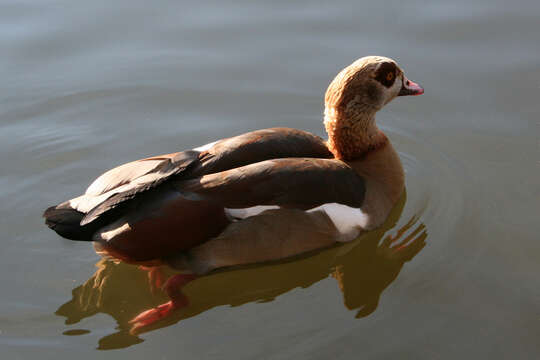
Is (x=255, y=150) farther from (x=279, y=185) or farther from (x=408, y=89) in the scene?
(x=408, y=89)

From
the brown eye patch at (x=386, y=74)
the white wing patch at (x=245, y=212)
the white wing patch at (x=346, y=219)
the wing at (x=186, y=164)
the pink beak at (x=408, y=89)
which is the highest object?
the brown eye patch at (x=386, y=74)

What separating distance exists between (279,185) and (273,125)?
192cm

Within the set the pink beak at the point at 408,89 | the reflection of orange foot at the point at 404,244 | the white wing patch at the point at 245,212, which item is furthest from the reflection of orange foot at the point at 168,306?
the pink beak at the point at 408,89

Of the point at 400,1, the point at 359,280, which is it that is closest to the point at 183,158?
the point at 359,280

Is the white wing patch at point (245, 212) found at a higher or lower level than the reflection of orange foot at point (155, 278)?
higher

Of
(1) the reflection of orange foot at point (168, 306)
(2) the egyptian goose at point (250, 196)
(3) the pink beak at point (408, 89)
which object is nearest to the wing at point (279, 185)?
(2) the egyptian goose at point (250, 196)

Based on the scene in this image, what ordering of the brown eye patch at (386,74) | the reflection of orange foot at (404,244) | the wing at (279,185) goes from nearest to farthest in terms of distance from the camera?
the wing at (279,185) < the reflection of orange foot at (404,244) < the brown eye patch at (386,74)

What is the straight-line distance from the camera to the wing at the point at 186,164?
423cm

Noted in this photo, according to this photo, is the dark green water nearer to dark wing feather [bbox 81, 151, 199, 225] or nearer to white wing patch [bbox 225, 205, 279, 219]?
white wing patch [bbox 225, 205, 279, 219]

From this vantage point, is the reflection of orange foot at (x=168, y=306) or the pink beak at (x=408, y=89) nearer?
the reflection of orange foot at (x=168, y=306)

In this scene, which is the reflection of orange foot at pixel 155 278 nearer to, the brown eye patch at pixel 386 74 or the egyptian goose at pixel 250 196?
the egyptian goose at pixel 250 196

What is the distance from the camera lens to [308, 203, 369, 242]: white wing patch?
15.1 ft

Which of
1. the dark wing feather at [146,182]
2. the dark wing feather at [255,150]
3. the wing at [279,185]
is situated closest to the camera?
the dark wing feather at [146,182]

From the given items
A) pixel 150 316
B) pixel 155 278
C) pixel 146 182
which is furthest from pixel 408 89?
pixel 150 316
